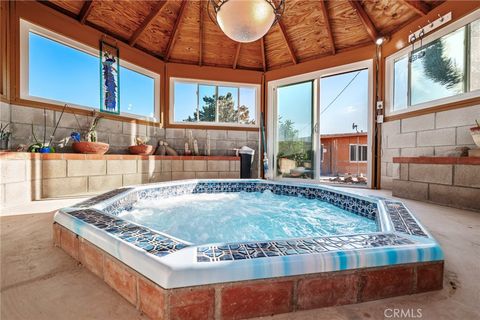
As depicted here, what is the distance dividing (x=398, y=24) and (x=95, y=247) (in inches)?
197

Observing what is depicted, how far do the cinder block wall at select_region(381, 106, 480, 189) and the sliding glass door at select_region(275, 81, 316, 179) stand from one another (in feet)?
4.30

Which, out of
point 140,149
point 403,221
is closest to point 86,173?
point 140,149

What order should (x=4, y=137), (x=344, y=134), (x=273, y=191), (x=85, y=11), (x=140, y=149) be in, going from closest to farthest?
(x=4, y=137) < (x=85, y=11) < (x=273, y=191) < (x=140, y=149) < (x=344, y=134)

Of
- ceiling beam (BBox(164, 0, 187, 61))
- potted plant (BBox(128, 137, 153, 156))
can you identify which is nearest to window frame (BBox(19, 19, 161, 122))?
potted plant (BBox(128, 137, 153, 156))

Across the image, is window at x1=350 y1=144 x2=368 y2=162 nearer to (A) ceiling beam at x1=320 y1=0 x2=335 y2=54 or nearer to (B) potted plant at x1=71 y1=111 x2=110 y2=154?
A: (A) ceiling beam at x1=320 y1=0 x2=335 y2=54

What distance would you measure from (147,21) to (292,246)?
14.7 ft

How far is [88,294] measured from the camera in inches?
33.1

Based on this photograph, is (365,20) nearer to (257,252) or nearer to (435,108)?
(435,108)

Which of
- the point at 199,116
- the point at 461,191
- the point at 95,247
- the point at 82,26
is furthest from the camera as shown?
the point at 199,116

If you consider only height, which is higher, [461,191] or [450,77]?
[450,77]

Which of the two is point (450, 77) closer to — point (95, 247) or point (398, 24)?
point (398, 24)

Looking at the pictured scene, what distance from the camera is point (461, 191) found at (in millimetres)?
2270

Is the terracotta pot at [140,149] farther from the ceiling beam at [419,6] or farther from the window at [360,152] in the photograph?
the window at [360,152]

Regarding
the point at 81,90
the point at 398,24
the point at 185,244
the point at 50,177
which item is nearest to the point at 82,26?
the point at 81,90
